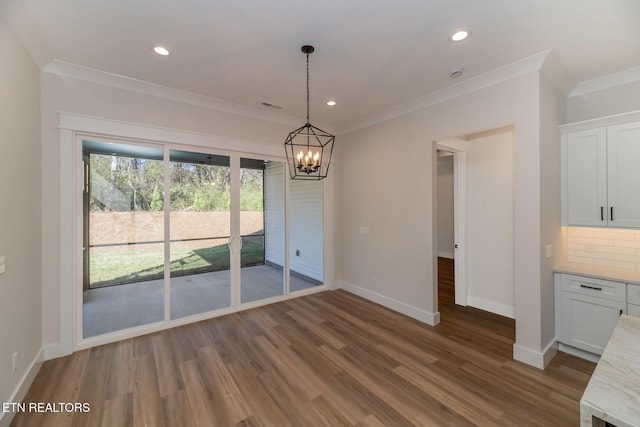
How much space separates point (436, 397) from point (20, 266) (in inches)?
147

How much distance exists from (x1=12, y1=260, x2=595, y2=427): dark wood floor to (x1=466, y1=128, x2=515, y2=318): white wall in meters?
0.60

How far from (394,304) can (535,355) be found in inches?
69.1

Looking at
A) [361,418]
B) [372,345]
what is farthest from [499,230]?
[361,418]

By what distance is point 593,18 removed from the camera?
6.75 feet

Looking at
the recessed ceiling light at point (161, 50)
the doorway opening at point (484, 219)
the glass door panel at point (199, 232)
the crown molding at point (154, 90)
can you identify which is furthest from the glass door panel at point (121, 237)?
the doorway opening at point (484, 219)

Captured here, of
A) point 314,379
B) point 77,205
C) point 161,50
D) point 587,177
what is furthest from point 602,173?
point 77,205

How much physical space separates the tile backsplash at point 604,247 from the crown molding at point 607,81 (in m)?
1.60

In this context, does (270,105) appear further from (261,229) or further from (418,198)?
(418,198)

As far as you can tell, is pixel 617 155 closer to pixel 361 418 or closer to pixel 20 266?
pixel 361 418

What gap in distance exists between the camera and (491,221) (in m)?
3.96

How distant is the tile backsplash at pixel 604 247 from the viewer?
2844mm

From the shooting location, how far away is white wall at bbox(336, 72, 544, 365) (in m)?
2.67

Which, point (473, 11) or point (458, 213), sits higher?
point (473, 11)

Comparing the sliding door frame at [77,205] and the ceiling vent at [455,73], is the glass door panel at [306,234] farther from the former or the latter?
the ceiling vent at [455,73]
